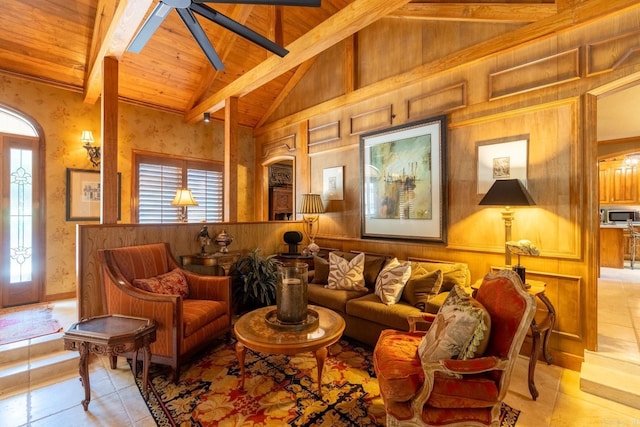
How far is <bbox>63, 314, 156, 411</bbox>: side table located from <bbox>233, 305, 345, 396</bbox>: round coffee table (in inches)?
27.1

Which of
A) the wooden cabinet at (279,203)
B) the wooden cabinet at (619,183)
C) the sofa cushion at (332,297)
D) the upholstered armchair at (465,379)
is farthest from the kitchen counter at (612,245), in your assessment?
the wooden cabinet at (279,203)

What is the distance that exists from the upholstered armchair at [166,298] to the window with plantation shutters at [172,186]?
2145mm

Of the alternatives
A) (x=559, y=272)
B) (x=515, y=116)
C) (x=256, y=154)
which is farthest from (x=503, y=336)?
(x=256, y=154)

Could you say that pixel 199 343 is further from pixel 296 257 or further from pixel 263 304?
pixel 296 257

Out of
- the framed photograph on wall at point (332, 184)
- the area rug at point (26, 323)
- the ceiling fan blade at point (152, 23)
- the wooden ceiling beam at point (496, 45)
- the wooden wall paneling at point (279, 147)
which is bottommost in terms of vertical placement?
the area rug at point (26, 323)

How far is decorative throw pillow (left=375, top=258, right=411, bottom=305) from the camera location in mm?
2982

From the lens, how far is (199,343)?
2668 mm

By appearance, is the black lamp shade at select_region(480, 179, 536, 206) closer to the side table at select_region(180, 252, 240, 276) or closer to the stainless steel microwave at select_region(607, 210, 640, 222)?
the side table at select_region(180, 252, 240, 276)

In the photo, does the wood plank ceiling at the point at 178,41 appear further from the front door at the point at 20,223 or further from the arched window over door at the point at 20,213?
the front door at the point at 20,223

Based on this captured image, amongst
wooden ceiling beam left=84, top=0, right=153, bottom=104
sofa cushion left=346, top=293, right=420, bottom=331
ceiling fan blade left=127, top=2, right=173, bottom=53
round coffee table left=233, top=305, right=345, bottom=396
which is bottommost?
sofa cushion left=346, top=293, right=420, bottom=331

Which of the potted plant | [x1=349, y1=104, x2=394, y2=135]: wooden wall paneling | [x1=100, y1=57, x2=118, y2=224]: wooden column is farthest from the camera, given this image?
[x1=349, y1=104, x2=394, y2=135]: wooden wall paneling

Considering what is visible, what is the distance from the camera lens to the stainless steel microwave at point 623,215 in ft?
21.8

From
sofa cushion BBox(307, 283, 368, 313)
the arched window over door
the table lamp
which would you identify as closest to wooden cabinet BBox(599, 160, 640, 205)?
the table lamp

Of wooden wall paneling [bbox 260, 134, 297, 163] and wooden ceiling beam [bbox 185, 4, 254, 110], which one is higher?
wooden ceiling beam [bbox 185, 4, 254, 110]
